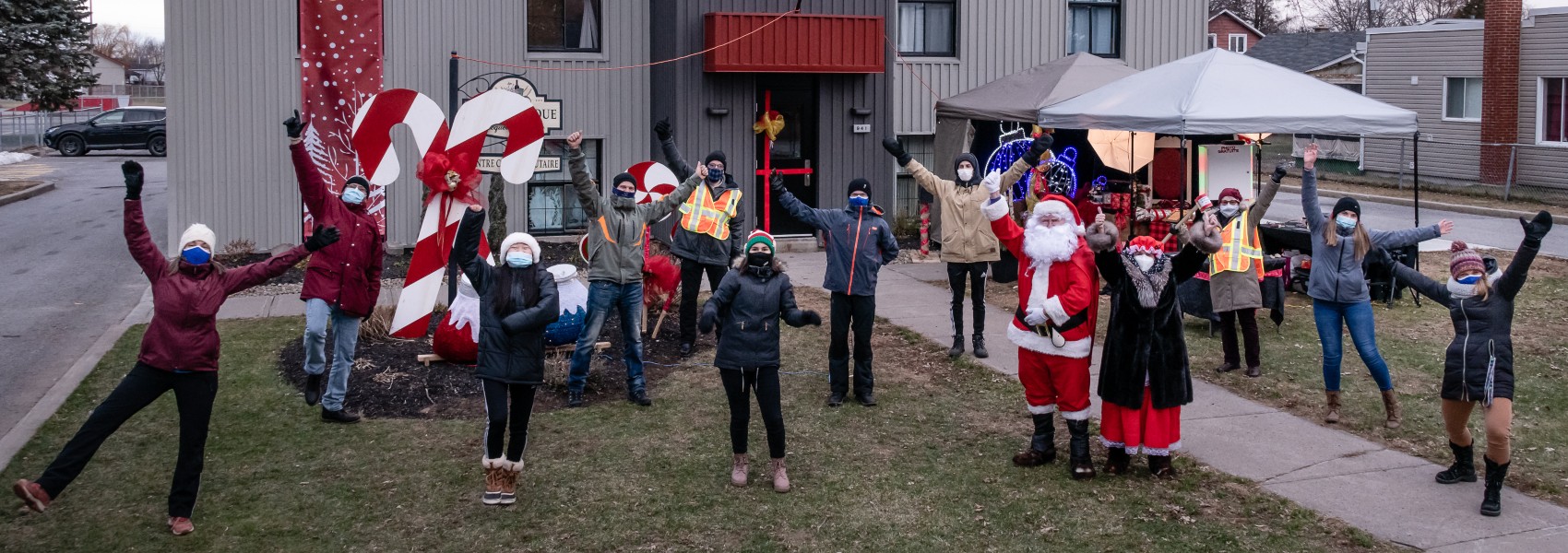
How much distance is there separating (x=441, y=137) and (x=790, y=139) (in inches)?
370

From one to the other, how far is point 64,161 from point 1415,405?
127ft

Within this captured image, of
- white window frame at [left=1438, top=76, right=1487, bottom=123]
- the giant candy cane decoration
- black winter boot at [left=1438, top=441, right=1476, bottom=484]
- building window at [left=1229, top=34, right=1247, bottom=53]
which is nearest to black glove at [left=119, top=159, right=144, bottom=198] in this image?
the giant candy cane decoration

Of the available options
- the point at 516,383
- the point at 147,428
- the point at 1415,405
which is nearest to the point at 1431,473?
the point at 1415,405

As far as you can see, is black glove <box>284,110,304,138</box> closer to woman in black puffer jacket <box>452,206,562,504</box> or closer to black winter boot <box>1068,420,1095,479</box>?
woman in black puffer jacket <box>452,206,562,504</box>

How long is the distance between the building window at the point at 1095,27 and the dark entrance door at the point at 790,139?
15.3ft

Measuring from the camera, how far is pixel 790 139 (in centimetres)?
1842

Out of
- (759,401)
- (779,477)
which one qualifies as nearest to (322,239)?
(759,401)

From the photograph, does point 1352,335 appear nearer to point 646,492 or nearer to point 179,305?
point 646,492

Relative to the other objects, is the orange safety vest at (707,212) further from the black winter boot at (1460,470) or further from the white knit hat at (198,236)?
the black winter boot at (1460,470)

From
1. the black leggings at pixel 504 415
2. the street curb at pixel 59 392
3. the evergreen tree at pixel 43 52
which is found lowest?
the street curb at pixel 59 392

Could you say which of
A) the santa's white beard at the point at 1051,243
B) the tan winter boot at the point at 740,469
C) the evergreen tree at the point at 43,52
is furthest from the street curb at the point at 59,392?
the evergreen tree at the point at 43,52

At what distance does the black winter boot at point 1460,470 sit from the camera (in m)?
7.64

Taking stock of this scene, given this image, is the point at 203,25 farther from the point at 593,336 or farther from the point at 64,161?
the point at 64,161

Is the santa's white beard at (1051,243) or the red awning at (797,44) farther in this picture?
the red awning at (797,44)
